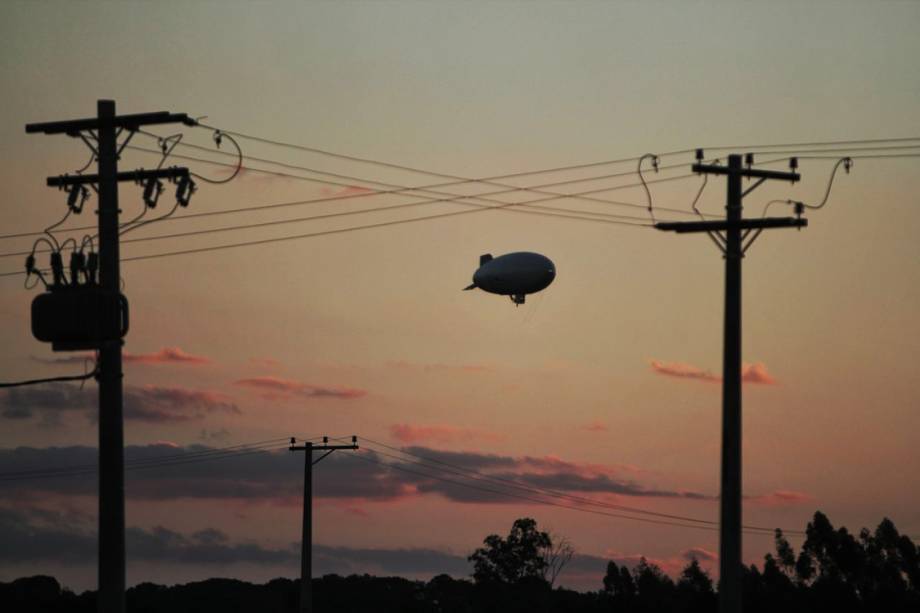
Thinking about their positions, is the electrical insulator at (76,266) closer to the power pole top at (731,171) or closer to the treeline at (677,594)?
the power pole top at (731,171)

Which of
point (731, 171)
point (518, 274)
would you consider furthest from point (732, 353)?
point (518, 274)

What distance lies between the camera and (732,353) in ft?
131

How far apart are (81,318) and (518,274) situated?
181 ft

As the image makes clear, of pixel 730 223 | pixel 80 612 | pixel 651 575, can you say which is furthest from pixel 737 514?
pixel 651 575

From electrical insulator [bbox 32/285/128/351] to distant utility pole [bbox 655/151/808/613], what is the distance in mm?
14782

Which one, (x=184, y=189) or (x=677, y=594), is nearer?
(x=184, y=189)

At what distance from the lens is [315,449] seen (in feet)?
328

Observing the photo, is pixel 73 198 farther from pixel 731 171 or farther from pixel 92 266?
pixel 731 171

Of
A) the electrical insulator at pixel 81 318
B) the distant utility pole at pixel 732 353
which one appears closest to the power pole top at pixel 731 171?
the distant utility pole at pixel 732 353

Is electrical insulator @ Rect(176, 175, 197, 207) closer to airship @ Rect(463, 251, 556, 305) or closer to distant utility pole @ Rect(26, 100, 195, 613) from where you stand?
distant utility pole @ Rect(26, 100, 195, 613)

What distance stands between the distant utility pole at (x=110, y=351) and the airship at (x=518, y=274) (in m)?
53.3

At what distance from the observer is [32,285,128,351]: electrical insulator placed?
1458 inches

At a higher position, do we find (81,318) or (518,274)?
(518,274)

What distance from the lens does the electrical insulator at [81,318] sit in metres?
37.0
